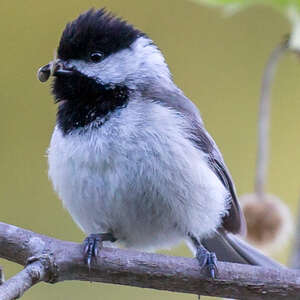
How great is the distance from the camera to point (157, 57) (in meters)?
2.24

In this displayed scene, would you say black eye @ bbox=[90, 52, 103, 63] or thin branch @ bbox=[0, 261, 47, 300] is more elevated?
black eye @ bbox=[90, 52, 103, 63]

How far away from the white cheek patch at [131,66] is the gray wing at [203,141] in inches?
2.4

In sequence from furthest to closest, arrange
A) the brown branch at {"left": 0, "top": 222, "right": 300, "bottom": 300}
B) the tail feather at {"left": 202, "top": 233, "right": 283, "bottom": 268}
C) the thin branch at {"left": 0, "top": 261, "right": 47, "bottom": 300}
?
the tail feather at {"left": 202, "top": 233, "right": 283, "bottom": 268} → the brown branch at {"left": 0, "top": 222, "right": 300, "bottom": 300} → the thin branch at {"left": 0, "top": 261, "right": 47, "bottom": 300}

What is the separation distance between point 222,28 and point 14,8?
39.4 inches

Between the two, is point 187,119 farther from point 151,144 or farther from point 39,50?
point 39,50

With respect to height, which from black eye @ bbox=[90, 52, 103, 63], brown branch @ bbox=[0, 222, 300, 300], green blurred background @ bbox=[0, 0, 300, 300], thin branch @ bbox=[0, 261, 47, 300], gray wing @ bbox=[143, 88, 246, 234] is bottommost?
thin branch @ bbox=[0, 261, 47, 300]

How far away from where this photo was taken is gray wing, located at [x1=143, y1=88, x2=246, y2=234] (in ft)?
7.01

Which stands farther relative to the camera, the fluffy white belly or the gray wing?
the gray wing

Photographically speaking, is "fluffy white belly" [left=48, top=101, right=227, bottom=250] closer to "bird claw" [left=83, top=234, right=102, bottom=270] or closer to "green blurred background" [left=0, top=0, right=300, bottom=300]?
"bird claw" [left=83, top=234, right=102, bottom=270]

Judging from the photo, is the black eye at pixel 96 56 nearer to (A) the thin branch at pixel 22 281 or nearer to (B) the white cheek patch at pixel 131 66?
(B) the white cheek patch at pixel 131 66

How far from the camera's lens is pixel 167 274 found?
5.88 ft

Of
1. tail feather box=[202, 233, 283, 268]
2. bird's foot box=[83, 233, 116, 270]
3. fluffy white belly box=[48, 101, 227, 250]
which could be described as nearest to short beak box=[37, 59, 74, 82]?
fluffy white belly box=[48, 101, 227, 250]

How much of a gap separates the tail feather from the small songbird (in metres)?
0.11

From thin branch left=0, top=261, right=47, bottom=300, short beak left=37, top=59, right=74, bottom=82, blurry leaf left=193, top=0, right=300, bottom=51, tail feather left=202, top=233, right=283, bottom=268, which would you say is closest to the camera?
thin branch left=0, top=261, right=47, bottom=300
